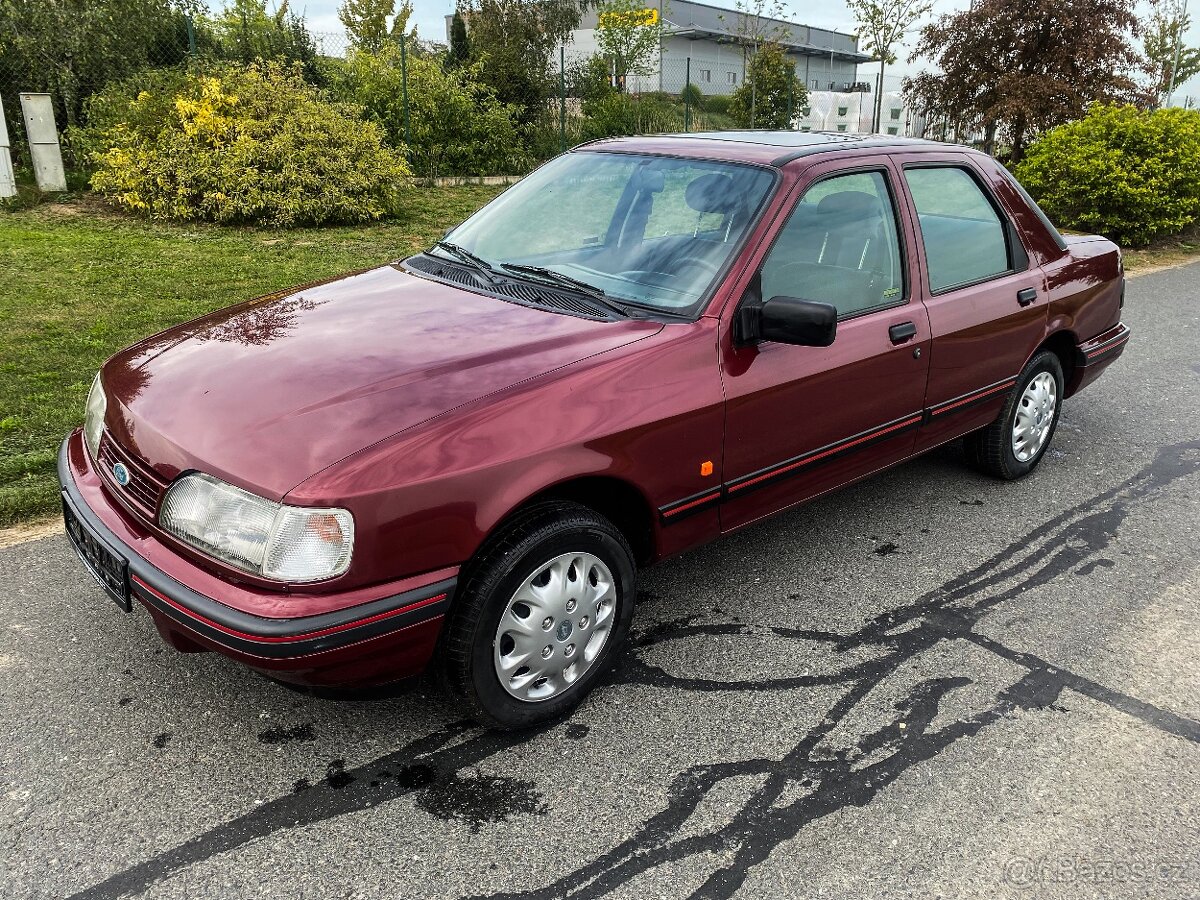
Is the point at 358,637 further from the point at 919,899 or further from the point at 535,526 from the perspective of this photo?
the point at 919,899

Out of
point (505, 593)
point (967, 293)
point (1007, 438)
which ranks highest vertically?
point (967, 293)

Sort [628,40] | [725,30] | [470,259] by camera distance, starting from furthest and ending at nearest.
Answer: [725,30]
[628,40]
[470,259]

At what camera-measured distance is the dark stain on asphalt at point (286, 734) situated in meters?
2.75

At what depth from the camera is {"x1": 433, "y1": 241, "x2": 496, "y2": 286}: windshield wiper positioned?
11.6 ft

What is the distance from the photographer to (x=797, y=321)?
295 cm

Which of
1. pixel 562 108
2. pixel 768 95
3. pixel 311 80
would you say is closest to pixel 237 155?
pixel 311 80

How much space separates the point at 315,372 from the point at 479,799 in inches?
50.3

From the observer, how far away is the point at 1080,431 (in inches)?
221

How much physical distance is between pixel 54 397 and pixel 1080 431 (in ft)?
Result: 19.3

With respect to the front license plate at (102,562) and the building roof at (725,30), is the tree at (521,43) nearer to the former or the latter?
the front license plate at (102,562)

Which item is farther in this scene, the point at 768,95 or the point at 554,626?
the point at 768,95

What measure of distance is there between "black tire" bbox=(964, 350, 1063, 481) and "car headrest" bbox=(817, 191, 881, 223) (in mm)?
1341

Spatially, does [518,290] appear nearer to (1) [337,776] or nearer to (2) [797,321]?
(2) [797,321]

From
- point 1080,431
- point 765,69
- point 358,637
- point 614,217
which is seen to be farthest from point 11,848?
point 765,69
